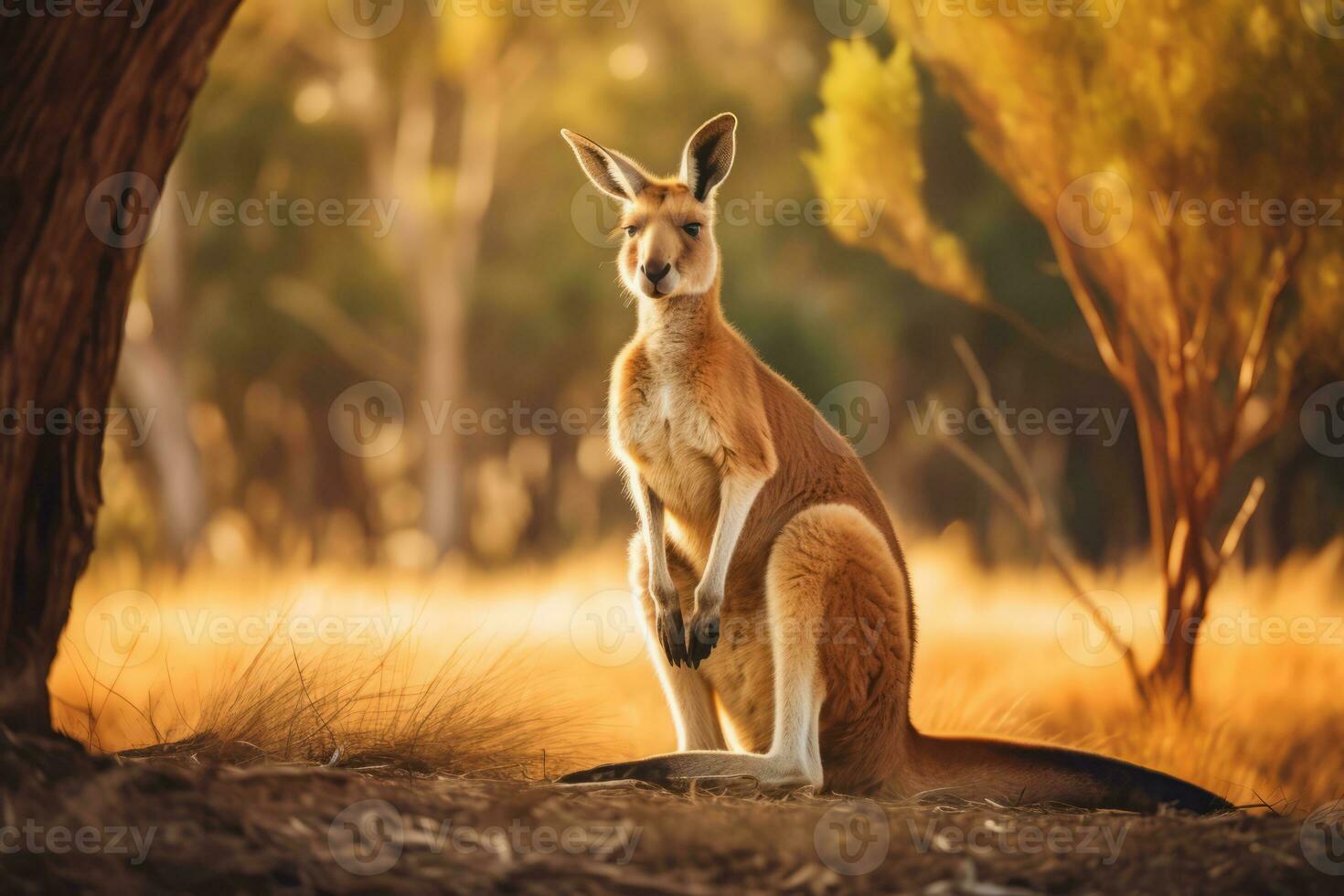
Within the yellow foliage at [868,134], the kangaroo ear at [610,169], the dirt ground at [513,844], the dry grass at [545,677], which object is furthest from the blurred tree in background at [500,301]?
the dirt ground at [513,844]

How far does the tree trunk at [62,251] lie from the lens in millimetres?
3164

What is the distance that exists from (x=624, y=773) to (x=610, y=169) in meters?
1.88

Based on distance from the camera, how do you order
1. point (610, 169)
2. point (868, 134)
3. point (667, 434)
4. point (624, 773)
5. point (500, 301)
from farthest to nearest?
1. point (500, 301)
2. point (868, 134)
3. point (610, 169)
4. point (667, 434)
5. point (624, 773)

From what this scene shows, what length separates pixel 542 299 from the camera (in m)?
17.2

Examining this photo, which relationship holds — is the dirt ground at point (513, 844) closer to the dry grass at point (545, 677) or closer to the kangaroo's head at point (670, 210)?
the dry grass at point (545, 677)

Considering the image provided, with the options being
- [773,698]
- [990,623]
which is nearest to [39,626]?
[773,698]

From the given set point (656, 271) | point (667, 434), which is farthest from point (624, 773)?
point (656, 271)

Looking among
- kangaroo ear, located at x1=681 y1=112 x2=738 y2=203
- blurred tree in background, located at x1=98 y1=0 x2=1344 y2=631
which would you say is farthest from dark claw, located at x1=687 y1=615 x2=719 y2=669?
blurred tree in background, located at x1=98 y1=0 x2=1344 y2=631

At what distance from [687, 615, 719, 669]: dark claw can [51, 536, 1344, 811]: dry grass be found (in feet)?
2.24

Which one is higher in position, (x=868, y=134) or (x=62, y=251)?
(x=868, y=134)

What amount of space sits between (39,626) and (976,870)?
2.33 meters

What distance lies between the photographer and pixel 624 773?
12.0ft

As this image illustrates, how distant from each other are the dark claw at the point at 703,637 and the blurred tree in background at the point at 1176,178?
2.82 metres

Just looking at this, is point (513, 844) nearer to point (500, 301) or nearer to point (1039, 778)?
point (1039, 778)
